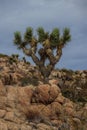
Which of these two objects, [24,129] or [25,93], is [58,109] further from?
[24,129]

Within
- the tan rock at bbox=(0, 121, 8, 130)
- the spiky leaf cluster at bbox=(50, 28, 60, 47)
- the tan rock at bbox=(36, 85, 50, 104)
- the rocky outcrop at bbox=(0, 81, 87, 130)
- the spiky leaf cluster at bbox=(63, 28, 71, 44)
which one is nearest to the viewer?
the tan rock at bbox=(0, 121, 8, 130)

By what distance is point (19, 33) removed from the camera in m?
35.0

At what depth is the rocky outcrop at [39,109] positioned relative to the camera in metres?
21.1

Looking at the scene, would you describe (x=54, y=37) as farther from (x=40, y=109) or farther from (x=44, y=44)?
(x=40, y=109)

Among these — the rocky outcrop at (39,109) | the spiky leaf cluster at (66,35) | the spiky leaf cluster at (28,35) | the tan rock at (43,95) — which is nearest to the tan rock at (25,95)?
the rocky outcrop at (39,109)

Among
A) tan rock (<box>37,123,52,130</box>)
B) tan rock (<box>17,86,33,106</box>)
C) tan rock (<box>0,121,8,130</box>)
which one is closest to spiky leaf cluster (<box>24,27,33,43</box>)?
tan rock (<box>17,86,33,106</box>)

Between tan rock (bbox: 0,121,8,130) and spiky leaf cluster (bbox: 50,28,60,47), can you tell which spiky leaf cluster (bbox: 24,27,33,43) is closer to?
spiky leaf cluster (bbox: 50,28,60,47)

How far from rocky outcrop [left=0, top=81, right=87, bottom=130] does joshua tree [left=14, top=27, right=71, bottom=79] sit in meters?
10.7

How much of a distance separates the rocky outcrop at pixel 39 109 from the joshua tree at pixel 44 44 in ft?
35.1

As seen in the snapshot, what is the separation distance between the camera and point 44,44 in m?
34.9

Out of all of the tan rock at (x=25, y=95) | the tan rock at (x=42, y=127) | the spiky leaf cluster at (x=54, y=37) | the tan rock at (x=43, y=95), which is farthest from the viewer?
the spiky leaf cluster at (x=54, y=37)

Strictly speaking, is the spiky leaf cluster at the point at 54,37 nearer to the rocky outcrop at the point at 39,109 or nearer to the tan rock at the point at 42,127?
the rocky outcrop at the point at 39,109

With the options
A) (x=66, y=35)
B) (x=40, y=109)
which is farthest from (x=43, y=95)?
(x=66, y=35)

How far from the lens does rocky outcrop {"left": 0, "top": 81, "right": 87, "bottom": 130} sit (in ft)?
69.3
